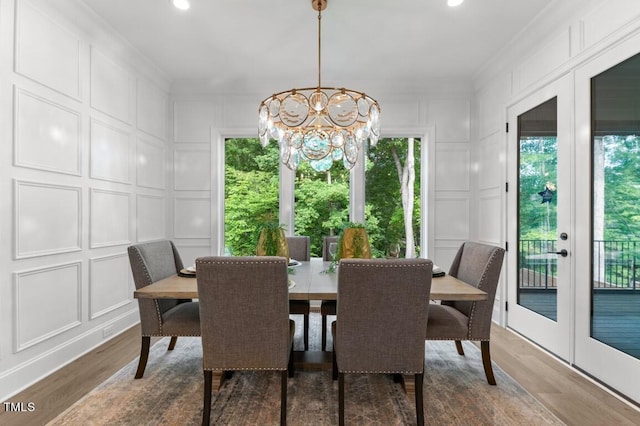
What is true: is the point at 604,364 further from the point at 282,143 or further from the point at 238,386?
the point at 282,143

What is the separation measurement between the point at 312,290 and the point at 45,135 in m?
2.15

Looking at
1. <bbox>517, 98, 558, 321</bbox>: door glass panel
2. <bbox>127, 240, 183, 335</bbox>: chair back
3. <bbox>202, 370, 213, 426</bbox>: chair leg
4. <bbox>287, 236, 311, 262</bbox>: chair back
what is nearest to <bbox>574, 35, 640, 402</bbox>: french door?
<bbox>517, 98, 558, 321</bbox>: door glass panel

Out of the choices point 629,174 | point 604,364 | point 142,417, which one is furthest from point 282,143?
point 604,364

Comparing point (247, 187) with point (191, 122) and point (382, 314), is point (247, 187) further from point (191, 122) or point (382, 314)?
point (382, 314)

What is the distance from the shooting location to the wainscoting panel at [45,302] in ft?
7.48

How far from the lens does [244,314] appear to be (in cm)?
173

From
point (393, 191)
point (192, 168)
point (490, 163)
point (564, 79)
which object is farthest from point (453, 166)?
point (192, 168)

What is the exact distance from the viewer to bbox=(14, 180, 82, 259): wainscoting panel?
2281 millimetres

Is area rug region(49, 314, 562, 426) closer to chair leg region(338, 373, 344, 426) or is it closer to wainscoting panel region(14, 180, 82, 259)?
chair leg region(338, 373, 344, 426)

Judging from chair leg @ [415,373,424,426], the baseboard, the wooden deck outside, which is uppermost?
the wooden deck outside

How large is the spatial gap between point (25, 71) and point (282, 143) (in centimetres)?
174

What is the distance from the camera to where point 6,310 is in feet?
7.18

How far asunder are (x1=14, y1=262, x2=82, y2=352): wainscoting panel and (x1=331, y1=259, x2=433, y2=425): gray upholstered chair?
2051 millimetres

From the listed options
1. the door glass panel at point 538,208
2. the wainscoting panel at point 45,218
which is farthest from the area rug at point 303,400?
the wainscoting panel at point 45,218
